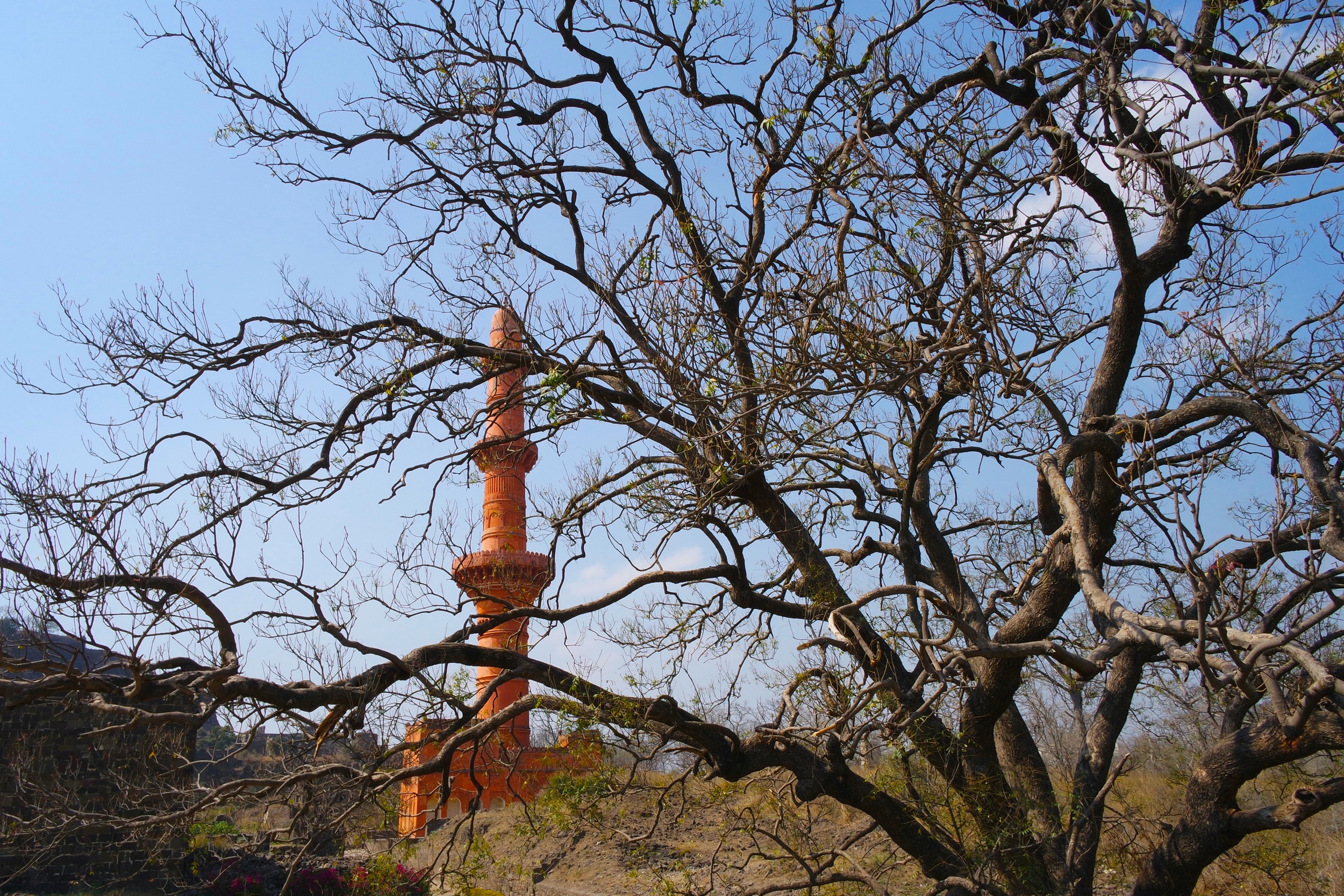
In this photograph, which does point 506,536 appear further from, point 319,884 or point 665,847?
point 665,847

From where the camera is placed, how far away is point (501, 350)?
6.43 meters

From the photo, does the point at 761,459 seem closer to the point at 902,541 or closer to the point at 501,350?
the point at 902,541

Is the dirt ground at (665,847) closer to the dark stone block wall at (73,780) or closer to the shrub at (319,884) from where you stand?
the shrub at (319,884)

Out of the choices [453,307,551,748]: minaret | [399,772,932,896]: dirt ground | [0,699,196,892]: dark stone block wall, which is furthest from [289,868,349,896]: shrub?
[453,307,551,748]: minaret

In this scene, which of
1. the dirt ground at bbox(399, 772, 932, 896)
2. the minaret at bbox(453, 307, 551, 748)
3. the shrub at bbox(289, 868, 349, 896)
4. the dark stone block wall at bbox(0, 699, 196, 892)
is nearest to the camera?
the dirt ground at bbox(399, 772, 932, 896)

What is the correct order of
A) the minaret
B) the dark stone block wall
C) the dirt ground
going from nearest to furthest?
the dirt ground, the minaret, the dark stone block wall

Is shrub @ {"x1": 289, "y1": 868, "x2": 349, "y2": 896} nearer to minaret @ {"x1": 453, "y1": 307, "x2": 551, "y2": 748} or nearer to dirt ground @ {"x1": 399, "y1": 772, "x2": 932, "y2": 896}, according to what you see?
dirt ground @ {"x1": 399, "y1": 772, "x2": 932, "y2": 896}

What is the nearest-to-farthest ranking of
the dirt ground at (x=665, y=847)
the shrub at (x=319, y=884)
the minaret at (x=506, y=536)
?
the dirt ground at (x=665, y=847)
the minaret at (x=506, y=536)
the shrub at (x=319, y=884)

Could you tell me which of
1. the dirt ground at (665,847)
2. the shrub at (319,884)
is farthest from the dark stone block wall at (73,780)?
the dirt ground at (665,847)

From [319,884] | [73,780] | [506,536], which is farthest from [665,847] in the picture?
[73,780]

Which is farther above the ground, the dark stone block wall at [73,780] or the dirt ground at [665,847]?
the dark stone block wall at [73,780]

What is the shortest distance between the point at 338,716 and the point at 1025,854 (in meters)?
4.54

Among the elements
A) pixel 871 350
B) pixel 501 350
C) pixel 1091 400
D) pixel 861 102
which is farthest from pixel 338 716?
pixel 1091 400

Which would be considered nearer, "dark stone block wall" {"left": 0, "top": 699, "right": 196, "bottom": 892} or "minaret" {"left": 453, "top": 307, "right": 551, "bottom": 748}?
"minaret" {"left": 453, "top": 307, "right": 551, "bottom": 748}
